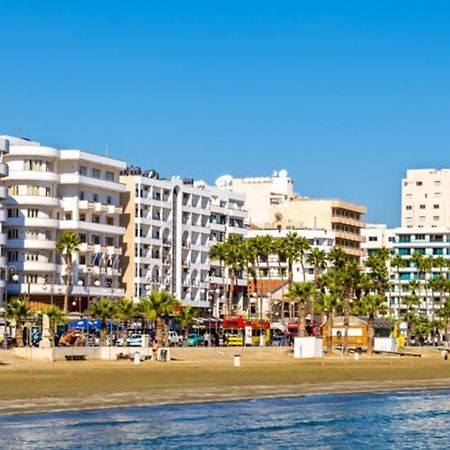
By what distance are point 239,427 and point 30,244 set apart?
79549 mm

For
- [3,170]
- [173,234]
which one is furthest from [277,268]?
[3,170]

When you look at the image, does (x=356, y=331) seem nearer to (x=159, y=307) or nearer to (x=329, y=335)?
(x=329, y=335)

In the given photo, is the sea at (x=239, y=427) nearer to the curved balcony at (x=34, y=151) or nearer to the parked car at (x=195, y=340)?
the parked car at (x=195, y=340)

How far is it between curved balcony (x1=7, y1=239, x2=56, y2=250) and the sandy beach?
94.2ft

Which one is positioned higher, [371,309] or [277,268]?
[277,268]

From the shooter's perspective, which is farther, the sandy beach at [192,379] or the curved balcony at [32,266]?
the curved balcony at [32,266]

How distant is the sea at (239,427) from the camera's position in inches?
1801

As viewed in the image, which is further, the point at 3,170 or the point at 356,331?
the point at 356,331

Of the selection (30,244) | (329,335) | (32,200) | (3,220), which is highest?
(32,200)

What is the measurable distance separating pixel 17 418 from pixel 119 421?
13.0 ft

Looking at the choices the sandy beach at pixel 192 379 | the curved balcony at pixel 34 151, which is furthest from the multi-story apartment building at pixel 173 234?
the sandy beach at pixel 192 379

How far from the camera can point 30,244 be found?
128 metres

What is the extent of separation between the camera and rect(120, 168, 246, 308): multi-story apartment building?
144625 mm

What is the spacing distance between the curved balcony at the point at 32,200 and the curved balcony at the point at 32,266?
5852 millimetres
